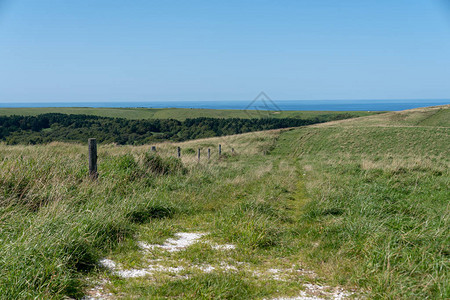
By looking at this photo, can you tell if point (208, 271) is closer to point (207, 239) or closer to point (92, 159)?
point (207, 239)

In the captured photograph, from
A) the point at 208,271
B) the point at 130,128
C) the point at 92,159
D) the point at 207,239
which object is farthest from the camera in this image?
the point at 130,128

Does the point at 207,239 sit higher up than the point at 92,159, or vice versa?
the point at 92,159

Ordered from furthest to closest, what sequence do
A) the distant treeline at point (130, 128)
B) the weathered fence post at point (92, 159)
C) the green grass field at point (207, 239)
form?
the distant treeline at point (130, 128) < the weathered fence post at point (92, 159) < the green grass field at point (207, 239)

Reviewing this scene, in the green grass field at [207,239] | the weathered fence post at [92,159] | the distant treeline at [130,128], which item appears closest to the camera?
the green grass field at [207,239]

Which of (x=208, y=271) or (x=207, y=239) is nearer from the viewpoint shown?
(x=208, y=271)

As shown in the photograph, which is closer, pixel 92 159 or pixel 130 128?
pixel 92 159

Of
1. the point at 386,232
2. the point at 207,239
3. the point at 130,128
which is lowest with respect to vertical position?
the point at 207,239

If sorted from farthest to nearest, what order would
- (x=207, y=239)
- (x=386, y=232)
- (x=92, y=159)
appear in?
(x=92, y=159), (x=207, y=239), (x=386, y=232)

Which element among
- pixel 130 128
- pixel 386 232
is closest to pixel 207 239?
pixel 386 232

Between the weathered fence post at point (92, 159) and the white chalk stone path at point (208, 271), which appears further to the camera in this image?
the weathered fence post at point (92, 159)

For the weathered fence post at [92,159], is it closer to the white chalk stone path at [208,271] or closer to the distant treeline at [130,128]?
the white chalk stone path at [208,271]

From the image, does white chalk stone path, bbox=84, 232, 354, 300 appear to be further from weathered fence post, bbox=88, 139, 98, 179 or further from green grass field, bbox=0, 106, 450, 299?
weathered fence post, bbox=88, 139, 98, 179

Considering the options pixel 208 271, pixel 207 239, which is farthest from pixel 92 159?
pixel 208 271

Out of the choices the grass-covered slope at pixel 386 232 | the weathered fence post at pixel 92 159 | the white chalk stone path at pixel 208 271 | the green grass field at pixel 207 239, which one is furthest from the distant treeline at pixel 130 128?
the white chalk stone path at pixel 208 271
